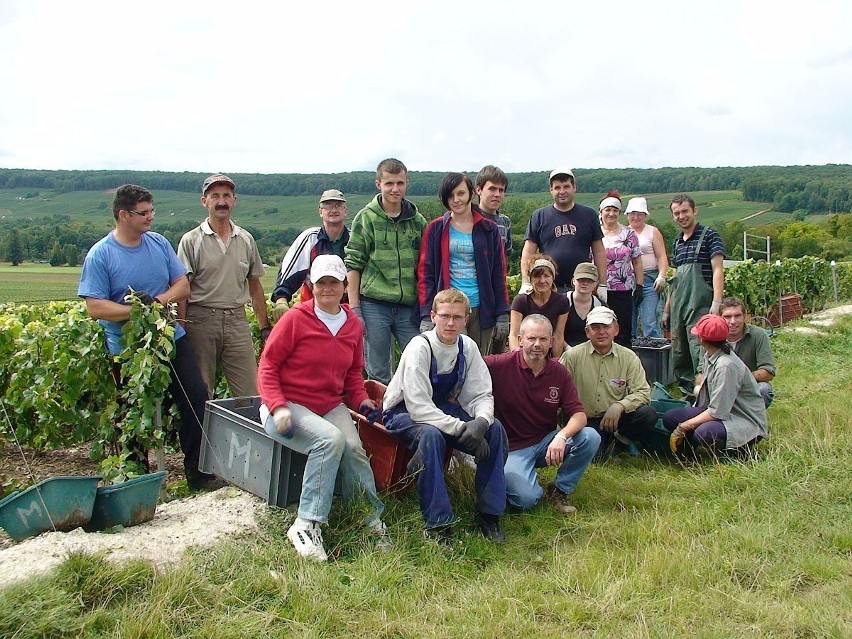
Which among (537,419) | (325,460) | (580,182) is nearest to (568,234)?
(537,419)

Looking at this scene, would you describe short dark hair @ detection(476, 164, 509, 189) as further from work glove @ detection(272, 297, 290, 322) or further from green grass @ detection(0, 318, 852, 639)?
green grass @ detection(0, 318, 852, 639)

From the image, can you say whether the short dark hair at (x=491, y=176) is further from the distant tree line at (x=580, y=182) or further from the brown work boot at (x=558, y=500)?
the distant tree line at (x=580, y=182)

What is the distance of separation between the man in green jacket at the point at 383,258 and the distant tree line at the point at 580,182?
78.9 feet

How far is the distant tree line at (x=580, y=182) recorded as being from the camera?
149 ft

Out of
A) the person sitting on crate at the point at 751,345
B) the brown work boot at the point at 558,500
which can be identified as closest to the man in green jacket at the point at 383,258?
the brown work boot at the point at 558,500

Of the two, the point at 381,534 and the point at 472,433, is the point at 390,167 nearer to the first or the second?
the point at 472,433

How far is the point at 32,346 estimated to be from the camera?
5.40m

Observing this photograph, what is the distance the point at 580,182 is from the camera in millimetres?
51656

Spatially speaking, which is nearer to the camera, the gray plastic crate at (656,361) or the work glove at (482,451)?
the work glove at (482,451)

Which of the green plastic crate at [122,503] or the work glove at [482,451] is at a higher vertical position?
the work glove at [482,451]

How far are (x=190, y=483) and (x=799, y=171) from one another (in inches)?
3786

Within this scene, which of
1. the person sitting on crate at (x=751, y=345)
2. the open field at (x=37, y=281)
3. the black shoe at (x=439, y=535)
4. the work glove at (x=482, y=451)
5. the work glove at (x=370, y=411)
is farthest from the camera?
the open field at (x=37, y=281)

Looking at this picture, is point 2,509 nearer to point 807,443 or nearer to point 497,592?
point 497,592

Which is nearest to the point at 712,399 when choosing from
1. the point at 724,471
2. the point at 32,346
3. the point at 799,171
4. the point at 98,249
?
the point at 724,471
